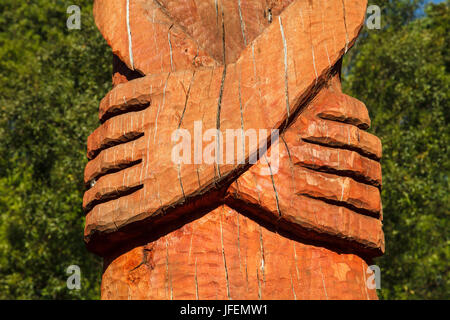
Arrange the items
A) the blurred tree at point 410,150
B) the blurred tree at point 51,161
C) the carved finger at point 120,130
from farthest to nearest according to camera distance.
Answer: the blurred tree at point 410,150 < the blurred tree at point 51,161 < the carved finger at point 120,130

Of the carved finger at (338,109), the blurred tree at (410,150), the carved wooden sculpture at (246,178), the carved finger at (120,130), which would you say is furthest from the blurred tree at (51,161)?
the carved finger at (338,109)

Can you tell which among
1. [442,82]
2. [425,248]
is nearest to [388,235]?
[425,248]

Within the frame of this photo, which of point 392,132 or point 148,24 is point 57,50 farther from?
point 148,24

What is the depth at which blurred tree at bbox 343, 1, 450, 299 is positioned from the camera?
1042 centimetres

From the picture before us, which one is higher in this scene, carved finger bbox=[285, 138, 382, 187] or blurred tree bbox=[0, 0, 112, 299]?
blurred tree bbox=[0, 0, 112, 299]

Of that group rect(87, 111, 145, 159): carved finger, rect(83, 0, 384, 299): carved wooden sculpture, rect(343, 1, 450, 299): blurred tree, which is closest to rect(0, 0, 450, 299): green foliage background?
rect(343, 1, 450, 299): blurred tree

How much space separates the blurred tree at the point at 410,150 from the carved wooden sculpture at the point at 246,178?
7.44m

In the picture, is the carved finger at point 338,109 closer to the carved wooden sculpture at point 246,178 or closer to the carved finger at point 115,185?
the carved wooden sculpture at point 246,178

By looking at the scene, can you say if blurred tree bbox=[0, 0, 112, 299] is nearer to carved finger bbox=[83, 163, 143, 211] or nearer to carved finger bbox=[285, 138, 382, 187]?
carved finger bbox=[83, 163, 143, 211]

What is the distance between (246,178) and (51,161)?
9900 mm

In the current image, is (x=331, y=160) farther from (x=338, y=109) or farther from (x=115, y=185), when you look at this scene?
(x=115, y=185)

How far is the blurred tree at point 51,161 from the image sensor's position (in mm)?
10258

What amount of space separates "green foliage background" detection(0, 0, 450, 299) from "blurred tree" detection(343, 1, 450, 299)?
2 cm

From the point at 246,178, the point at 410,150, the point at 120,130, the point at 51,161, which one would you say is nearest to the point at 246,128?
the point at 246,178
